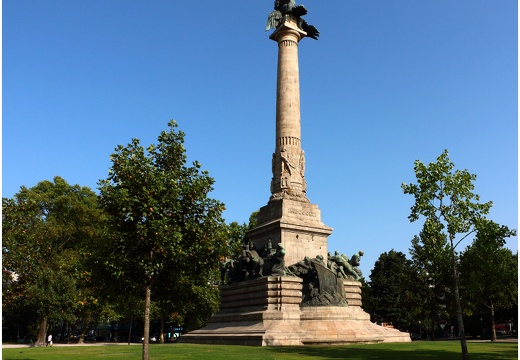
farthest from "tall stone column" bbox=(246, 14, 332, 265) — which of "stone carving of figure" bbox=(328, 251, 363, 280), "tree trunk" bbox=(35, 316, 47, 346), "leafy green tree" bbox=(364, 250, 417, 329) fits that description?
"leafy green tree" bbox=(364, 250, 417, 329)

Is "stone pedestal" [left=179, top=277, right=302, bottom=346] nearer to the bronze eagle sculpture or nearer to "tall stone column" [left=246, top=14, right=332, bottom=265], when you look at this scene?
"tall stone column" [left=246, top=14, right=332, bottom=265]

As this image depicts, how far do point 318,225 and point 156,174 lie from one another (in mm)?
18135

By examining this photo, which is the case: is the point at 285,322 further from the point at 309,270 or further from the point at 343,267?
the point at 343,267

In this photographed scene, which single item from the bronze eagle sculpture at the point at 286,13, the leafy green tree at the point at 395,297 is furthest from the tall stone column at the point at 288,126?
the leafy green tree at the point at 395,297

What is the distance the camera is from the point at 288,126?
35.8 m

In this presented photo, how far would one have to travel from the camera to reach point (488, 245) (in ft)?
68.9

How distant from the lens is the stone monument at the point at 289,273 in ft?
88.0

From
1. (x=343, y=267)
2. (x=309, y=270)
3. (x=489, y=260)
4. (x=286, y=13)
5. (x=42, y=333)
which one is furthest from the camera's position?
(x=42, y=333)

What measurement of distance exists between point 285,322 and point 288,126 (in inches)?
577

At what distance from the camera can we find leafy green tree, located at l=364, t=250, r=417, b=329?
6397 centimetres

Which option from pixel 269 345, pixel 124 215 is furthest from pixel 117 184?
pixel 269 345

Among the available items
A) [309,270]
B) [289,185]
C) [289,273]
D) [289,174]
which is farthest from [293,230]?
[289,174]

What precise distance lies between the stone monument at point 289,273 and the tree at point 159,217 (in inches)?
364

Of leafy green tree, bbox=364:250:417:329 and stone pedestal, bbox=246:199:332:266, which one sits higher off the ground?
stone pedestal, bbox=246:199:332:266
